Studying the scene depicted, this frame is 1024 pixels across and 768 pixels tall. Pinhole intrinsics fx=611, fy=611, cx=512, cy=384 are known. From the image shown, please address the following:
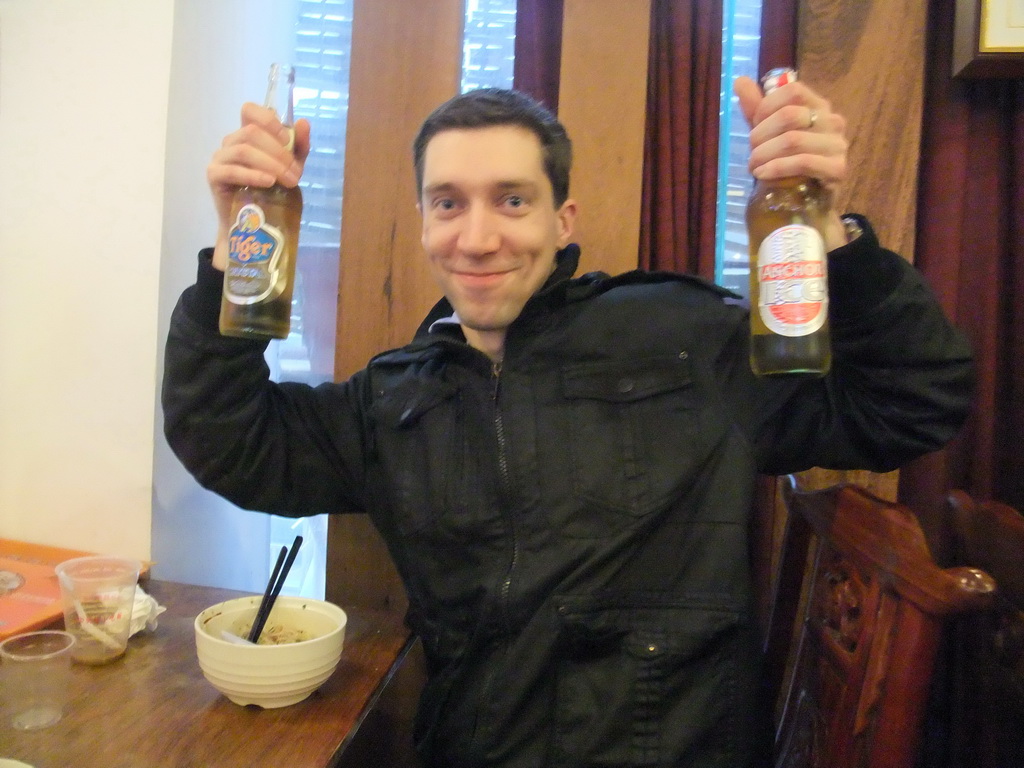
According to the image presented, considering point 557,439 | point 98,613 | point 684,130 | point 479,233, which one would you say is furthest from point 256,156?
point 684,130

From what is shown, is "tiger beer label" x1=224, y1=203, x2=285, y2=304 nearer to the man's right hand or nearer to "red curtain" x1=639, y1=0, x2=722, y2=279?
the man's right hand

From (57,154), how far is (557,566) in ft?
4.22

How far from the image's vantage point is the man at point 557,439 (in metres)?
0.86

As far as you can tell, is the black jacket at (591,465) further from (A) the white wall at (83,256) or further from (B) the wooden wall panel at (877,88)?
(B) the wooden wall panel at (877,88)

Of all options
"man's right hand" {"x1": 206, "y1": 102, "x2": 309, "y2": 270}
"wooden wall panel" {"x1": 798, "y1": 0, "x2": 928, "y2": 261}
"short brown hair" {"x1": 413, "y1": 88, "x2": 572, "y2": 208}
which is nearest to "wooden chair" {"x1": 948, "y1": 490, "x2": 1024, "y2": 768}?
"wooden wall panel" {"x1": 798, "y1": 0, "x2": 928, "y2": 261}

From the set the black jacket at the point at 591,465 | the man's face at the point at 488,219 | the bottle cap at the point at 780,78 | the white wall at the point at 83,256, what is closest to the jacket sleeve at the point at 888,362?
the black jacket at the point at 591,465

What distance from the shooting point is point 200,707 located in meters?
0.82

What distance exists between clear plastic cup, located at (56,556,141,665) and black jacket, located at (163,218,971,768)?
21 cm

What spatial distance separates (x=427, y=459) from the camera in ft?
3.37

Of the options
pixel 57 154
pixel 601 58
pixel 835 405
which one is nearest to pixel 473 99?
pixel 601 58

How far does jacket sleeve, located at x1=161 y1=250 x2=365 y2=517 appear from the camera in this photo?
947 mm

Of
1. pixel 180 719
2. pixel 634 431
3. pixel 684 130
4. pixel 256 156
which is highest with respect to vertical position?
pixel 684 130

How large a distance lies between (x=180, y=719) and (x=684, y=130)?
1.34m

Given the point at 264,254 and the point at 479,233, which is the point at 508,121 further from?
the point at 264,254
